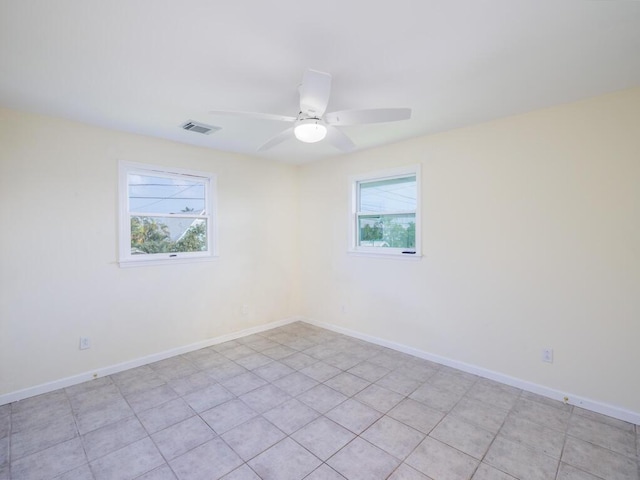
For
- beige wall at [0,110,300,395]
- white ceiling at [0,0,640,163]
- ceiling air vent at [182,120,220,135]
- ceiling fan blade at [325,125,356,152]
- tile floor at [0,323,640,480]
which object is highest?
white ceiling at [0,0,640,163]

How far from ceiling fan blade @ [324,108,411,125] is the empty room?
1 centimetres

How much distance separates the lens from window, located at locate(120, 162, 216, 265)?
3.27 metres

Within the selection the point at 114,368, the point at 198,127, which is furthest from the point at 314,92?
the point at 114,368

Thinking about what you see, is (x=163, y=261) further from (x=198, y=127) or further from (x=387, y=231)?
(x=387, y=231)

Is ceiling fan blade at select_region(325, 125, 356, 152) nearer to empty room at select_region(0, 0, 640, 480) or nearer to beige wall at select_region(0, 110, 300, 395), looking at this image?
empty room at select_region(0, 0, 640, 480)

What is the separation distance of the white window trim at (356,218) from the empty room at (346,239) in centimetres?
3

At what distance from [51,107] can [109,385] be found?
2.54m

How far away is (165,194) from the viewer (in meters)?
3.61

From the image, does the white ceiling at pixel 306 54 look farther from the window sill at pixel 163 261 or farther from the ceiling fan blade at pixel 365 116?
the window sill at pixel 163 261

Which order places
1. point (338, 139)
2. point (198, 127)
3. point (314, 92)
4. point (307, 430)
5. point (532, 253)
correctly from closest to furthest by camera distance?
point (314, 92) < point (307, 430) < point (338, 139) < point (532, 253) < point (198, 127)

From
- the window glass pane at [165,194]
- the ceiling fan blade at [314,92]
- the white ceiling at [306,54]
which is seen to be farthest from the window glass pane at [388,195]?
the window glass pane at [165,194]

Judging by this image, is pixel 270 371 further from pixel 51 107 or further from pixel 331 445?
pixel 51 107

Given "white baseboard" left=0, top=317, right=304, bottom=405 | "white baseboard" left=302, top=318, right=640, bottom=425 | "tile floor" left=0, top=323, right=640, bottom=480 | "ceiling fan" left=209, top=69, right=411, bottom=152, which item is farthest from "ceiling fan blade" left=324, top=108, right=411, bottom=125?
"white baseboard" left=0, top=317, right=304, bottom=405

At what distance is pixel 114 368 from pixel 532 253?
4.23 meters
